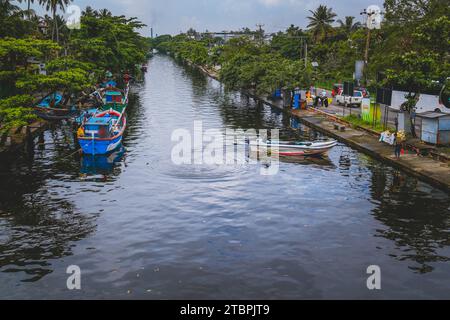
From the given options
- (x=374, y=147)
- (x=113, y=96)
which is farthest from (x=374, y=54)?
(x=113, y=96)

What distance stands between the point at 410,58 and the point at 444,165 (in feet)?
35.8

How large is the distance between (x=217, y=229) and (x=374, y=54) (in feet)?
146

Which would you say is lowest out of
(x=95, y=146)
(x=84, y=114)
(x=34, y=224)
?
(x=34, y=224)

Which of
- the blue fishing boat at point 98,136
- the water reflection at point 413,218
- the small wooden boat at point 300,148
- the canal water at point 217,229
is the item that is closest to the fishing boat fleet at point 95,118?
the blue fishing boat at point 98,136

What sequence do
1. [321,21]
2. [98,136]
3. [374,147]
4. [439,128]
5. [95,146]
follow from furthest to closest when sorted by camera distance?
[321,21]
[98,136]
[95,146]
[374,147]
[439,128]

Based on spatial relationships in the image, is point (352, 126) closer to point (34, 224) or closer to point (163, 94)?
point (34, 224)

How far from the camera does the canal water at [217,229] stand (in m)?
18.9

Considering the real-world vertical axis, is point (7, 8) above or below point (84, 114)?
above

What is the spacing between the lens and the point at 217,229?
24.5m

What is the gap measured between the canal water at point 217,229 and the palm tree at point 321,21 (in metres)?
75.6

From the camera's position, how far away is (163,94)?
9138 centimetres

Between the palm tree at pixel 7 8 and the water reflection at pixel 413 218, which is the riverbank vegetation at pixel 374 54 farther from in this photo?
the palm tree at pixel 7 8

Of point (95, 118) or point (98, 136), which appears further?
point (95, 118)

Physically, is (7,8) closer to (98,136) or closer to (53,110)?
(53,110)
